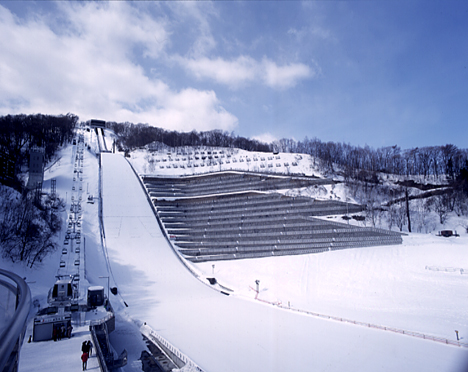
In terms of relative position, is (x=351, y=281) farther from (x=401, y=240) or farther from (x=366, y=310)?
(x=401, y=240)

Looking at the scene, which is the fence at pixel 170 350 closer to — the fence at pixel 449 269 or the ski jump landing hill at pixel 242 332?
the ski jump landing hill at pixel 242 332

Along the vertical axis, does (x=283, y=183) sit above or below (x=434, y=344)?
above

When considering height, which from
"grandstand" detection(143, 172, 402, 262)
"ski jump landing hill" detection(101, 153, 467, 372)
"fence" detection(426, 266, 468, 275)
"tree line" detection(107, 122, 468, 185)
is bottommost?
"ski jump landing hill" detection(101, 153, 467, 372)

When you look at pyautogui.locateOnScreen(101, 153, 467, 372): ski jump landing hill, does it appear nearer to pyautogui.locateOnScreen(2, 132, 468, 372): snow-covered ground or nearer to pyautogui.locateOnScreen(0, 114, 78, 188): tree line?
pyautogui.locateOnScreen(2, 132, 468, 372): snow-covered ground

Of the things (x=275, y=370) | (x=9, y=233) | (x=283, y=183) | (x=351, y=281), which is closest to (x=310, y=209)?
(x=283, y=183)

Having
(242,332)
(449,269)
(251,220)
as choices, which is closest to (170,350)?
(242,332)

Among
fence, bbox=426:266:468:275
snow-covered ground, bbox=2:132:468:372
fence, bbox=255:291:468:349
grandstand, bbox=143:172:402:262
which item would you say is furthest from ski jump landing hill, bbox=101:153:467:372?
fence, bbox=426:266:468:275
